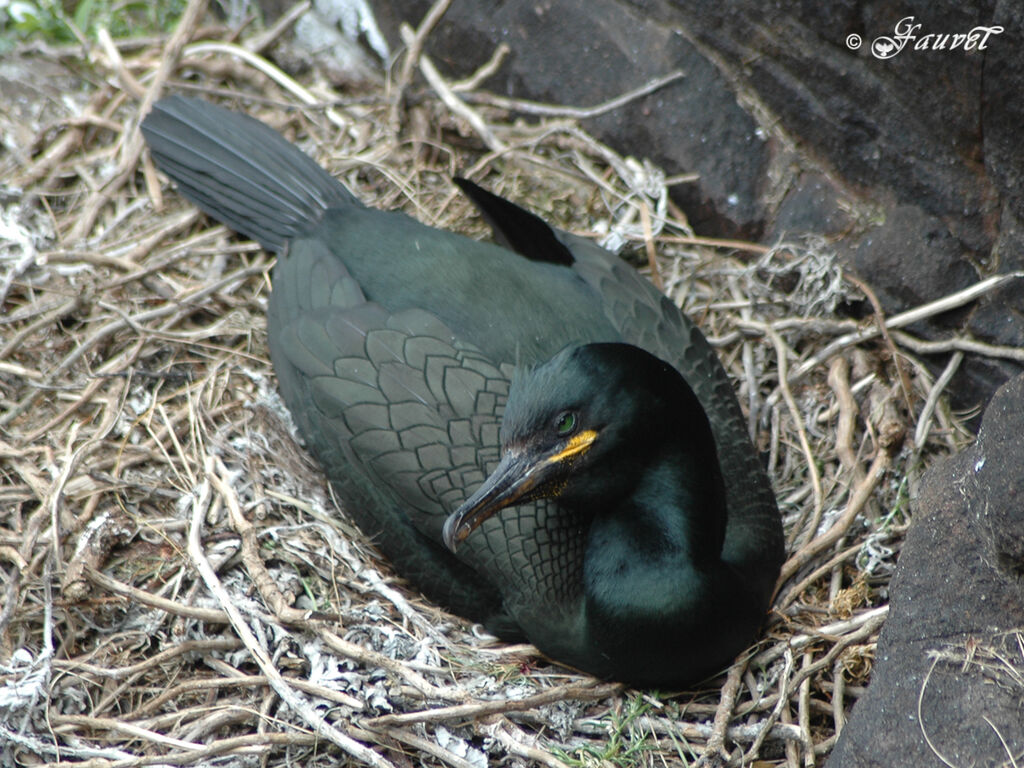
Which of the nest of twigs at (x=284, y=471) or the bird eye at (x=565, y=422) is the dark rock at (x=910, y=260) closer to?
the nest of twigs at (x=284, y=471)

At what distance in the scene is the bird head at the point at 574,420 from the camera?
88.4 inches

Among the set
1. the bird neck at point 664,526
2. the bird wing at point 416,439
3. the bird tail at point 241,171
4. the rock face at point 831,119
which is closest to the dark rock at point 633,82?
the rock face at point 831,119

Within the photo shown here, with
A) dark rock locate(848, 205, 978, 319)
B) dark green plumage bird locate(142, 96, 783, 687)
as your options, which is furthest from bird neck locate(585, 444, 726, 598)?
dark rock locate(848, 205, 978, 319)

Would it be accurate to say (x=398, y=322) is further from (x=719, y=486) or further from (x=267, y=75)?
(x=267, y=75)

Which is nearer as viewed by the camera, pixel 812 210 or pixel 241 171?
pixel 812 210

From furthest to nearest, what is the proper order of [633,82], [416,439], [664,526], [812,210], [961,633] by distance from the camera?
[633,82], [812,210], [416,439], [664,526], [961,633]

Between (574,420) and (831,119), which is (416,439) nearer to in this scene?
(574,420)

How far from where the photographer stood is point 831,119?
3.05 metres

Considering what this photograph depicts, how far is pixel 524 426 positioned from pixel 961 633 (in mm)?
881

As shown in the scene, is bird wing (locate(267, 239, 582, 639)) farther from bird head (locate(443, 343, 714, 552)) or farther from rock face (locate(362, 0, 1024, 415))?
rock face (locate(362, 0, 1024, 415))

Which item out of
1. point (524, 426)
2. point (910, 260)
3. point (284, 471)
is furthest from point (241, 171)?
point (910, 260)

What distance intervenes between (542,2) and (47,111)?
1745 millimetres

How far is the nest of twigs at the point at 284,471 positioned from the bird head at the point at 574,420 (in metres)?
0.45

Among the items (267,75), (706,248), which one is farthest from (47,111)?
(706,248)
